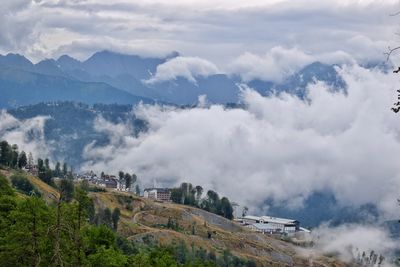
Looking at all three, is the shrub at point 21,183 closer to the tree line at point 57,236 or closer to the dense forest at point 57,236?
the dense forest at point 57,236

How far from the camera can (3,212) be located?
62000mm

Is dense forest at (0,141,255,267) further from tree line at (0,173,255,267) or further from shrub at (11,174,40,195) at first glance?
shrub at (11,174,40,195)

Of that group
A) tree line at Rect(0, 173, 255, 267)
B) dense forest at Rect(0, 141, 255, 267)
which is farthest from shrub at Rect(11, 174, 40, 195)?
tree line at Rect(0, 173, 255, 267)

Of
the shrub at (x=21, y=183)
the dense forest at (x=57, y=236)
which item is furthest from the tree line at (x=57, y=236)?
the shrub at (x=21, y=183)

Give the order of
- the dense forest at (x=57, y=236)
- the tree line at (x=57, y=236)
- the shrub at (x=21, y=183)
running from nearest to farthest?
the dense forest at (x=57, y=236) < the tree line at (x=57, y=236) < the shrub at (x=21, y=183)

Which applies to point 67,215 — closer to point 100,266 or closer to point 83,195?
point 83,195

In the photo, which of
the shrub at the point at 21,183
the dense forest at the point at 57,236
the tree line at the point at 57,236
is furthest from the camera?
the shrub at the point at 21,183

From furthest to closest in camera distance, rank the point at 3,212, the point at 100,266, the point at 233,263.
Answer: the point at 233,263
the point at 3,212
the point at 100,266

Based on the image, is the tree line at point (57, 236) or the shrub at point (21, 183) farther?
the shrub at point (21, 183)

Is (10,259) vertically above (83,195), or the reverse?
(83,195)

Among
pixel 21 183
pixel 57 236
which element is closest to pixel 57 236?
pixel 57 236

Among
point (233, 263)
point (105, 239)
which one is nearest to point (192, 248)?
point (233, 263)

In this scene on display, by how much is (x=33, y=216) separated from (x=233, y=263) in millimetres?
155674

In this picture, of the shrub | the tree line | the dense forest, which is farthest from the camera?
the shrub
